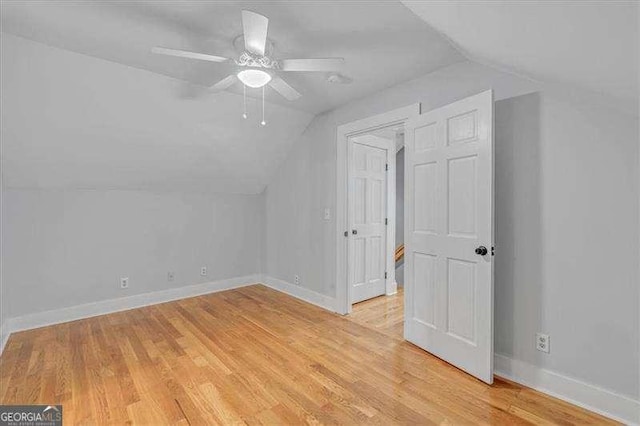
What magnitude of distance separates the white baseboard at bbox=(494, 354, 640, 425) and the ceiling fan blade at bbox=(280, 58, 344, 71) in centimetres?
241

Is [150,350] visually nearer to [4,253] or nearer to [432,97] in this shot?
[4,253]

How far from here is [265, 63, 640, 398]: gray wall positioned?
177 centimetres

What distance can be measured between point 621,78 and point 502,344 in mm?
1833

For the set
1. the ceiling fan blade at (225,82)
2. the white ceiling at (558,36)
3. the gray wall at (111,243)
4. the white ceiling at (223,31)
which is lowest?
the gray wall at (111,243)

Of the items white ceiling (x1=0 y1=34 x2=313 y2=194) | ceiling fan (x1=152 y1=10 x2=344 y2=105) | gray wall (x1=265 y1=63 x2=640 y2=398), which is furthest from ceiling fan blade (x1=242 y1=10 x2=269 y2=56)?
gray wall (x1=265 y1=63 x2=640 y2=398)

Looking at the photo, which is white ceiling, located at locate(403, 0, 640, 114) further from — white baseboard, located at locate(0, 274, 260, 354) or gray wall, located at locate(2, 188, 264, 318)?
white baseboard, located at locate(0, 274, 260, 354)

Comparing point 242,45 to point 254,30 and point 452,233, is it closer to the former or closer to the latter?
point 254,30

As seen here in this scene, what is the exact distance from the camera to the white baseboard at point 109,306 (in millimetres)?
3023

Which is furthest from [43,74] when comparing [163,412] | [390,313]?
[390,313]

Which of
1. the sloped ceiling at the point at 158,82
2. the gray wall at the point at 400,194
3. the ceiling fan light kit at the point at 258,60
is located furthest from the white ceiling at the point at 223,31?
the gray wall at the point at 400,194

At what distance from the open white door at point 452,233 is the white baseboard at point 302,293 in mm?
1122

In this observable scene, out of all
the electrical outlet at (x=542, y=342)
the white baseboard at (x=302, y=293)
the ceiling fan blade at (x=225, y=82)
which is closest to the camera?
the electrical outlet at (x=542, y=342)

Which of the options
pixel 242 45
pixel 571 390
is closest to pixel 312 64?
pixel 242 45

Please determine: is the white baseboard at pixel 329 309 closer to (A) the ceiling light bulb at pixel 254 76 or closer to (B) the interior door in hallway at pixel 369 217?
(B) the interior door in hallway at pixel 369 217
